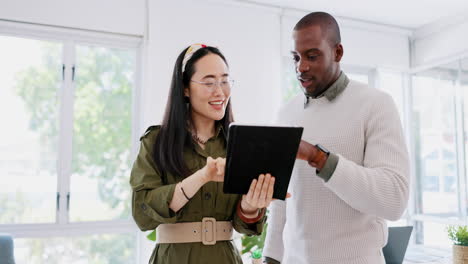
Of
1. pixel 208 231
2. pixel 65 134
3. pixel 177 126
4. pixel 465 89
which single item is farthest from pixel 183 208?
pixel 465 89

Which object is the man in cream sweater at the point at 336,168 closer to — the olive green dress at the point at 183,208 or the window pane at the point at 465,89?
the olive green dress at the point at 183,208

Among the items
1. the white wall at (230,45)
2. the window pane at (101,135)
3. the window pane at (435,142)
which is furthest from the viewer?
the window pane at (435,142)

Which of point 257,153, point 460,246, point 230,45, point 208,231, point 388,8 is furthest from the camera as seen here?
point 388,8

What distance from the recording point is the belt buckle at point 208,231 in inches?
46.2

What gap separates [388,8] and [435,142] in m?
1.52

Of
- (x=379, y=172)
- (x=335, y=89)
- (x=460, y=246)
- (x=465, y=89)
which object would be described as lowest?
(x=460, y=246)

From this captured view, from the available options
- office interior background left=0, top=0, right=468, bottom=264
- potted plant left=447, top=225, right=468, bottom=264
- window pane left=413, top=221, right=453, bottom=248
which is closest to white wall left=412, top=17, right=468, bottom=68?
office interior background left=0, top=0, right=468, bottom=264

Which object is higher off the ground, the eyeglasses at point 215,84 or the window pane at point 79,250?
→ the eyeglasses at point 215,84

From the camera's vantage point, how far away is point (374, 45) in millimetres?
4547

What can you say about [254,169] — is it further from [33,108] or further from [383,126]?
[33,108]

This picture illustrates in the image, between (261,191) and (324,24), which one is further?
(324,24)

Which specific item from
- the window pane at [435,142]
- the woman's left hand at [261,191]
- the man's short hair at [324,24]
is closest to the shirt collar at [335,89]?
the man's short hair at [324,24]

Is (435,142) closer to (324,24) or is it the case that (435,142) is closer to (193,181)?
(324,24)

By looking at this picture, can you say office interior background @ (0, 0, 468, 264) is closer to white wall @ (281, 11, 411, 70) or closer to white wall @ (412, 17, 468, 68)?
white wall @ (412, 17, 468, 68)
